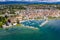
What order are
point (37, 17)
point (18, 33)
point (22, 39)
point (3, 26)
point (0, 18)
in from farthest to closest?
point (37, 17) < point (0, 18) < point (3, 26) < point (18, 33) < point (22, 39)

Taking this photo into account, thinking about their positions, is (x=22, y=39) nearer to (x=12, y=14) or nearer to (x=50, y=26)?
(x=50, y=26)

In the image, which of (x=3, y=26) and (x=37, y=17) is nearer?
(x=3, y=26)

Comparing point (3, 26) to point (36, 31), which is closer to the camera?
point (36, 31)

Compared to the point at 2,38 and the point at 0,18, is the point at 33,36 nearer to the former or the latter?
the point at 2,38

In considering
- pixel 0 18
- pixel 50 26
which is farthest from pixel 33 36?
pixel 0 18

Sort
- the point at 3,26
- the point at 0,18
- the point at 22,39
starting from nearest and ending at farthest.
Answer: the point at 22,39 < the point at 3,26 < the point at 0,18

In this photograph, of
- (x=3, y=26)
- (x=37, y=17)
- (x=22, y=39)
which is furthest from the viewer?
(x=37, y=17)

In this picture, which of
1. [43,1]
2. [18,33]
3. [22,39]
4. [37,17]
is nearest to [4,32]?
[18,33]

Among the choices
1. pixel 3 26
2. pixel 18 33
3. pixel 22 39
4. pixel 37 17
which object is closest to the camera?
pixel 22 39

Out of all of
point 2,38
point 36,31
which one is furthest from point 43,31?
point 2,38
